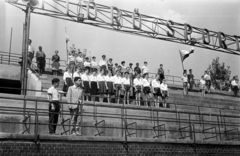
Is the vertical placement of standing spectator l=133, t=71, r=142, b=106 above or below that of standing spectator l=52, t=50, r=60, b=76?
below

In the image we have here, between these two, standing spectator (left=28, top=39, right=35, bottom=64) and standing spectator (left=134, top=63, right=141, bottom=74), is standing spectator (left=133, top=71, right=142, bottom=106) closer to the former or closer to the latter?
standing spectator (left=134, top=63, right=141, bottom=74)

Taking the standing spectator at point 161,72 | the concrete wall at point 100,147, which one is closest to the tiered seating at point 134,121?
the concrete wall at point 100,147

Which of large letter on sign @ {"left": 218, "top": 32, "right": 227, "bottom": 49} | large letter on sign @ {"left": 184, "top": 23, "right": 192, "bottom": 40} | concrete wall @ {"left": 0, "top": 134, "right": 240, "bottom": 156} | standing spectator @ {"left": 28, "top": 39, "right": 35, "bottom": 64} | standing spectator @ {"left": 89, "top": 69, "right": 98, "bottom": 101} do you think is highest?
large letter on sign @ {"left": 184, "top": 23, "right": 192, "bottom": 40}

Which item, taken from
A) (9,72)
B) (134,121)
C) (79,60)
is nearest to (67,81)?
(79,60)

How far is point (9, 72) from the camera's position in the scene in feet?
67.1

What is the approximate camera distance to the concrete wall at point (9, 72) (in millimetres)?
20297

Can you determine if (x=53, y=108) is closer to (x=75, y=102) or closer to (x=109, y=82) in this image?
(x=75, y=102)

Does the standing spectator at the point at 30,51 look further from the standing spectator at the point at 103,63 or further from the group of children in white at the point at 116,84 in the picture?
the standing spectator at the point at 103,63

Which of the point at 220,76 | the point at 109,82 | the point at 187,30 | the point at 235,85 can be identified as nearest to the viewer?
the point at 109,82

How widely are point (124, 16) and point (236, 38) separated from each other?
8.48 m

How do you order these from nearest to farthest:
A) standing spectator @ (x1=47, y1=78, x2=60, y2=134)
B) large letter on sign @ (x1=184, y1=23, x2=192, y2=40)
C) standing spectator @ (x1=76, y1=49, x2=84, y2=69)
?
1. standing spectator @ (x1=47, y1=78, x2=60, y2=134)
2. standing spectator @ (x1=76, y1=49, x2=84, y2=69)
3. large letter on sign @ (x1=184, y1=23, x2=192, y2=40)

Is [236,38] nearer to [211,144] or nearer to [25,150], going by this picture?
[211,144]

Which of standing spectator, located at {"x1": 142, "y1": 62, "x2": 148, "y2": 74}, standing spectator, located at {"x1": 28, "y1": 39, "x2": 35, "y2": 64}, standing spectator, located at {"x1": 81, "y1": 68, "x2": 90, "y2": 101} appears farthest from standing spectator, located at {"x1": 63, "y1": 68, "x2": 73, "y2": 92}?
standing spectator, located at {"x1": 142, "y1": 62, "x2": 148, "y2": 74}

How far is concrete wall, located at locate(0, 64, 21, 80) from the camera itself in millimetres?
20297
